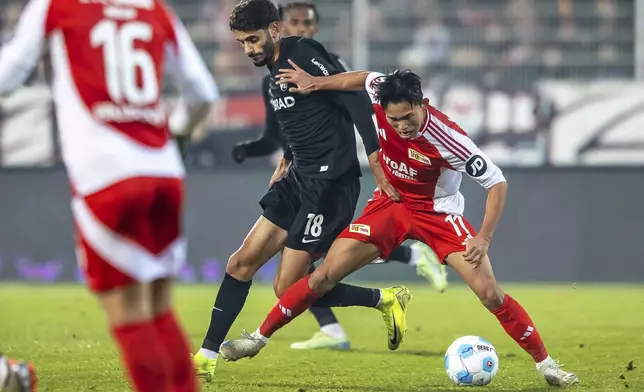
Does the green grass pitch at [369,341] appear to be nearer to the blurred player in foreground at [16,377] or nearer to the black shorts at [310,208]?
the black shorts at [310,208]

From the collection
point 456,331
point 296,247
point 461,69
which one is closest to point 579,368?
point 296,247

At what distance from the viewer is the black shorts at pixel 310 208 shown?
6410 millimetres

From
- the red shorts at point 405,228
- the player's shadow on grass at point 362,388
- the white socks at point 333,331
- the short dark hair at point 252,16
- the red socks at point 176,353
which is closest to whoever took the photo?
the red socks at point 176,353

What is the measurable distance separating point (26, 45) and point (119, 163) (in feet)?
1.61

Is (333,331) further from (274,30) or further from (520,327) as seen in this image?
(274,30)

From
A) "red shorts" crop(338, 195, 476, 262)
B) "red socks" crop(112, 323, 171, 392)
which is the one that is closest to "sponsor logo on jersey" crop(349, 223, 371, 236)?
"red shorts" crop(338, 195, 476, 262)

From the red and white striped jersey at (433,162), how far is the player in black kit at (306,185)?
94 millimetres

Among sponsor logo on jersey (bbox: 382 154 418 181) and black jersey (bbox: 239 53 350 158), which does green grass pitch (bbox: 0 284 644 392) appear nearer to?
sponsor logo on jersey (bbox: 382 154 418 181)

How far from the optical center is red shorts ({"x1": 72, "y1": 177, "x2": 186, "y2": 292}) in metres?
3.48

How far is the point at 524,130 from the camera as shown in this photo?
508 inches

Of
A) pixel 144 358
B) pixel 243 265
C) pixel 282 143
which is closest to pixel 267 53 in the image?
pixel 243 265

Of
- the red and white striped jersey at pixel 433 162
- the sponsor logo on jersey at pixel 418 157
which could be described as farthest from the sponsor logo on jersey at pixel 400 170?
the sponsor logo on jersey at pixel 418 157

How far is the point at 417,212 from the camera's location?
20.5 ft

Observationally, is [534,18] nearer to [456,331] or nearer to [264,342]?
[456,331]
